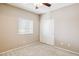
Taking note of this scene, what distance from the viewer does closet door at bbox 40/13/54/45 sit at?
6.75 feet

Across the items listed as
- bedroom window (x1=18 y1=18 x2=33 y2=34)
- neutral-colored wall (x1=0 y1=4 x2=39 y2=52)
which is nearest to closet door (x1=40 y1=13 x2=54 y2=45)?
neutral-colored wall (x1=0 y1=4 x2=39 y2=52)

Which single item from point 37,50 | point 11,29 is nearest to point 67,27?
point 37,50

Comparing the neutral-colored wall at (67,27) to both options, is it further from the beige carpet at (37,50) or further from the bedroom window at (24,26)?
the bedroom window at (24,26)

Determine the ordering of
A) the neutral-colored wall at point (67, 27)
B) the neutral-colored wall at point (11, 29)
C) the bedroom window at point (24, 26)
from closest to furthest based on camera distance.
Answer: the bedroom window at point (24, 26), the neutral-colored wall at point (11, 29), the neutral-colored wall at point (67, 27)

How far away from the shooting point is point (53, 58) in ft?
2.38

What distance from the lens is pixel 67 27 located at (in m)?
2.41

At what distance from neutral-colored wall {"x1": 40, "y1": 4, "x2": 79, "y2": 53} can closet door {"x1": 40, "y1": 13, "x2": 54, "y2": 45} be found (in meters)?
0.19

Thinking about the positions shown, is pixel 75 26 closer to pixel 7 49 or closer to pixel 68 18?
pixel 68 18

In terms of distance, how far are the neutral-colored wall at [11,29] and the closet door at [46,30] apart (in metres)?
0.15

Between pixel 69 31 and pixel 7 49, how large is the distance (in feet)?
6.83

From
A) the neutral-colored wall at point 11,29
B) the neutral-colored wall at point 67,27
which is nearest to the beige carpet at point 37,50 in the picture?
the neutral-colored wall at point 11,29

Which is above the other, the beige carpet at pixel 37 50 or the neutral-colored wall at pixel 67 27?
the neutral-colored wall at pixel 67 27

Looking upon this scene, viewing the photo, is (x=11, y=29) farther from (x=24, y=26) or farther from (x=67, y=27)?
(x=67, y=27)

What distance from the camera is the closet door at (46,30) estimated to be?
6.75 feet
